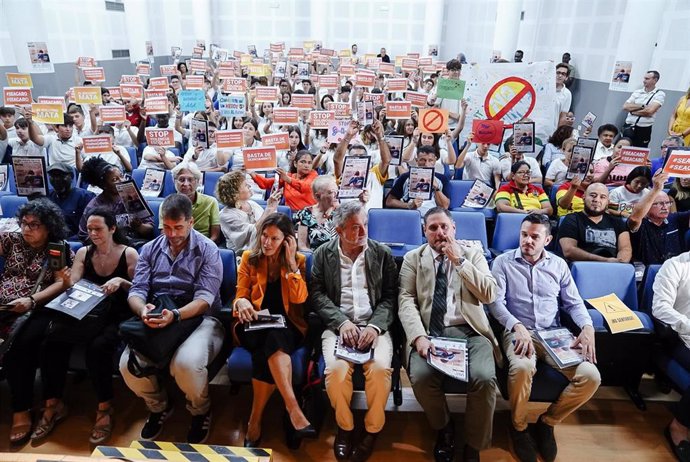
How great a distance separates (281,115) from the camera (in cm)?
508

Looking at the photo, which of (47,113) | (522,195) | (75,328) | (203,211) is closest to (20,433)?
(75,328)

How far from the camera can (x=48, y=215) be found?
267cm

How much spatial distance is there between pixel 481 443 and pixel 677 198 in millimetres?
3128

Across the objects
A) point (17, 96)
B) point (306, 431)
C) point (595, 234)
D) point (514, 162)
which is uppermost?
point (17, 96)

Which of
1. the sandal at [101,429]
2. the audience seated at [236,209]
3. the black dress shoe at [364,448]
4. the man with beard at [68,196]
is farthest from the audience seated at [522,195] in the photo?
the man with beard at [68,196]

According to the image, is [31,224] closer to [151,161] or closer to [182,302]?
[182,302]

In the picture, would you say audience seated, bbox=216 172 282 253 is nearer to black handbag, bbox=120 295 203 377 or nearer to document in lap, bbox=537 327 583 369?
black handbag, bbox=120 295 203 377

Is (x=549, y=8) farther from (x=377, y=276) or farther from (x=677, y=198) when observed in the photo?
(x=377, y=276)

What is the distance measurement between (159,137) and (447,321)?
3.72 m

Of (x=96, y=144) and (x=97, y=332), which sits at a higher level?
(x=96, y=144)

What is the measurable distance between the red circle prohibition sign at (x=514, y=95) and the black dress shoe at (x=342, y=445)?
488 centimetres

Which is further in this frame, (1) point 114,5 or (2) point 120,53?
(2) point 120,53

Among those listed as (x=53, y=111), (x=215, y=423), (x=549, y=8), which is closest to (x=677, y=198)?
(x=215, y=423)

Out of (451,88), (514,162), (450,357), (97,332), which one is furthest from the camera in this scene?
(451,88)
